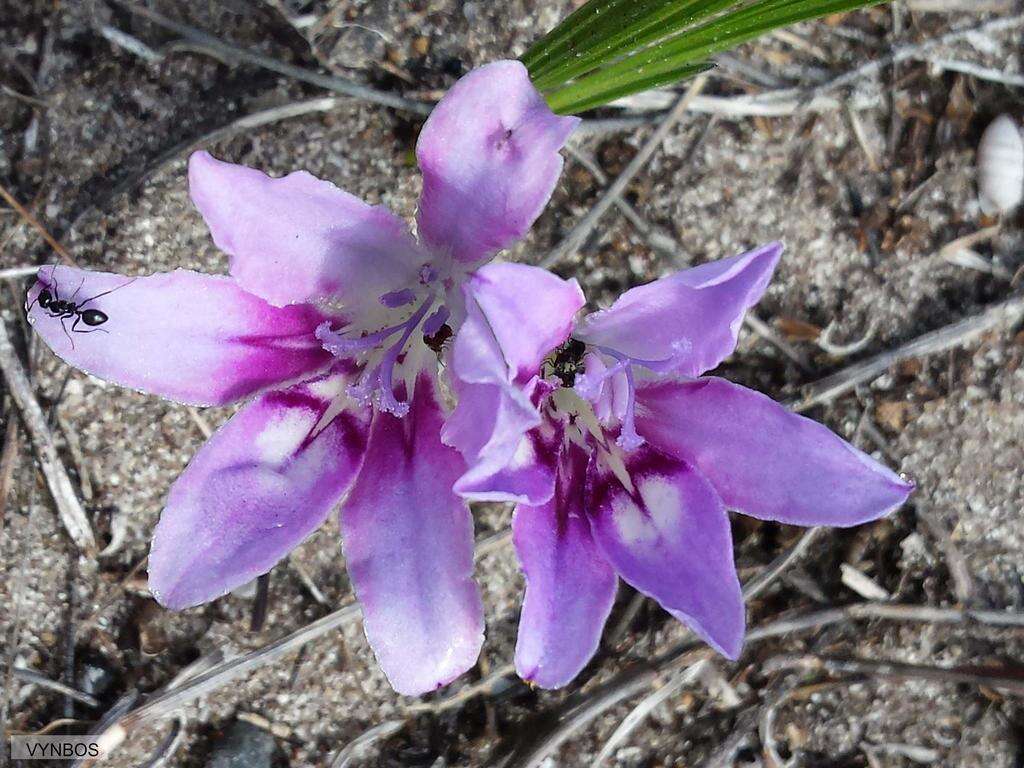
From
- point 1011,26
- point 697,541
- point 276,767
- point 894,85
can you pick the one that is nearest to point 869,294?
point 894,85

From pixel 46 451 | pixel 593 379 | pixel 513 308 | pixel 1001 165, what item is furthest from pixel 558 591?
pixel 1001 165

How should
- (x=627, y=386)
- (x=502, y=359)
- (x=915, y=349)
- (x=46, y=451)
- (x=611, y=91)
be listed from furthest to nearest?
(x=915, y=349) < (x=46, y=451) < (x=611, y=91) < (x=627, y=386) < (x=502, y=359)

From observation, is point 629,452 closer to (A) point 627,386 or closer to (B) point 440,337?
(A) point 627,386

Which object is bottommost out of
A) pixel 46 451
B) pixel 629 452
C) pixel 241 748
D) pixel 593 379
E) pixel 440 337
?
pixel 241 748

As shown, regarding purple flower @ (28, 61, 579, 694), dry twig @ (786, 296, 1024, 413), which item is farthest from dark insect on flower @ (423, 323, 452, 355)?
dry twig @ (786, 296, 1024, 413)

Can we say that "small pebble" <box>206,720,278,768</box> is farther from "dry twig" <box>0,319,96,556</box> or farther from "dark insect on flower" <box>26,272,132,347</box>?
"dark insect on flower" <box>26,272,132,347</box>

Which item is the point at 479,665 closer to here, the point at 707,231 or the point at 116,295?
the point at 707,231

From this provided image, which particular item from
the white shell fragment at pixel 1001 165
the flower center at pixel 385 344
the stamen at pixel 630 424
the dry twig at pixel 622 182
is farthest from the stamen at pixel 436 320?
the white shell fragment at pixel 1001 165
